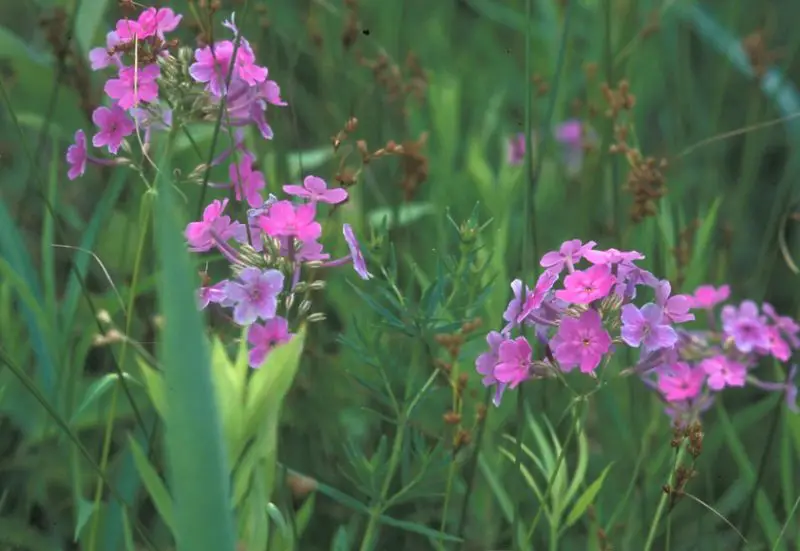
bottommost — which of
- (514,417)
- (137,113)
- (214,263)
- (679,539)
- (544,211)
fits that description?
(679,539)

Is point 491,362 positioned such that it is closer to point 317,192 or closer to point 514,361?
point 514,361

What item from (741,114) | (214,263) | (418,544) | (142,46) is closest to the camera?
(142,46)

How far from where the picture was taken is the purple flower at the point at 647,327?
92 centimetres

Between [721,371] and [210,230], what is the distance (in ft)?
2.34

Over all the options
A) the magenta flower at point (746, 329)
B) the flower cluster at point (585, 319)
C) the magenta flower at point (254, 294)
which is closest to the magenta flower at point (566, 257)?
the flower cluster at point (585, 319)

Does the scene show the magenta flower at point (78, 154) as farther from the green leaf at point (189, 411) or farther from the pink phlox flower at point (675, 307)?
the pink phlox flower at point (675, 307)

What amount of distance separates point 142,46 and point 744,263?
1.43 meters

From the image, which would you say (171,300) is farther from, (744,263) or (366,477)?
(744,263)

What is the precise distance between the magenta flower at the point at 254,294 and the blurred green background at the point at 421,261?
80mm

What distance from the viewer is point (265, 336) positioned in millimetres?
919

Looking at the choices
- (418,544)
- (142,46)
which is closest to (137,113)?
(142,46)

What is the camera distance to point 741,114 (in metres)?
2.35

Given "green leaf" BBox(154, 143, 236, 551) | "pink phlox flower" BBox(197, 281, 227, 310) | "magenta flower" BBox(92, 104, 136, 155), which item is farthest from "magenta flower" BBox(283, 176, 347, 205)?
"green leaf" BBox(154, 143, 236, 551)

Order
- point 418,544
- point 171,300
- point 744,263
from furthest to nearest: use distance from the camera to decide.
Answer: point 744,263
point 418,544
point 171,300
